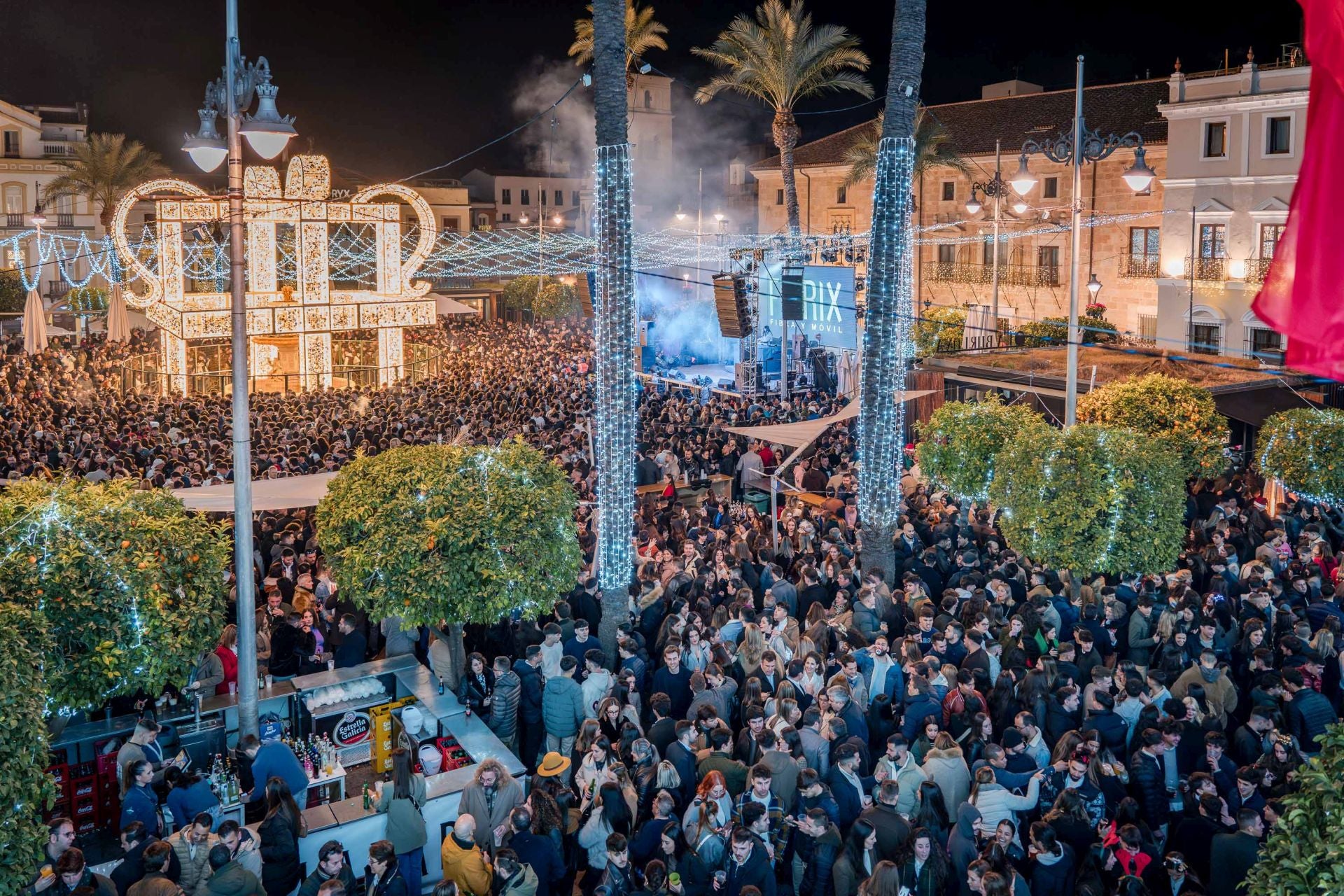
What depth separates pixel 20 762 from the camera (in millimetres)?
6172

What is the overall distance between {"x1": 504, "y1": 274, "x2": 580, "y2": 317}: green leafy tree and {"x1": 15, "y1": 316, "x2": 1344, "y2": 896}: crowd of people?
34.4 m

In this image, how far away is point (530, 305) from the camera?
181ft

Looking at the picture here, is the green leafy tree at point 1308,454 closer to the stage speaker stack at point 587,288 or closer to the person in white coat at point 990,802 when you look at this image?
the person in white coat at point 990,802

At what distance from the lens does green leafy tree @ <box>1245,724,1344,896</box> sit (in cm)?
455

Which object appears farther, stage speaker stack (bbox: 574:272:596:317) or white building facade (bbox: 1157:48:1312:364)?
white building facade (bbox: 1157:48:1312:364)

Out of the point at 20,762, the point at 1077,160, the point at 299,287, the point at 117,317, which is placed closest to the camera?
the point at 20,762

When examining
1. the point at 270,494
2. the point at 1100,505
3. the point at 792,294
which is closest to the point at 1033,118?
the point at 792,294

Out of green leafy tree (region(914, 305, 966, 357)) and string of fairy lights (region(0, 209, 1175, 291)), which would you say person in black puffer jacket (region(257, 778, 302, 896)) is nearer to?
green leafy tree (region(914, 305, 966, 357))

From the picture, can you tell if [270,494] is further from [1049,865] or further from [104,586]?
[1049,865]

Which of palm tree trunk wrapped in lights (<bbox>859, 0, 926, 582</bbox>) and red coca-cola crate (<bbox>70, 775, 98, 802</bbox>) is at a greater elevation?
palm tree trunk wrapped in lights (<bbox>859, 0, 926, 582</bbox>)

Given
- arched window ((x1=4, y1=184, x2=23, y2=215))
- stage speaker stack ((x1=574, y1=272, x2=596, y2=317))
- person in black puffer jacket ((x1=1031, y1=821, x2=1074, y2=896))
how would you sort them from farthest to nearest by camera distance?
arched window ((x1=4, y1=184, x2=23, y2=215)) → stage speaker stack ((x1=574, y1=272, x2=596, y2=317)) → person in black puffer jacket ((x1=1031, y1=821, x2=1074, y2=896))

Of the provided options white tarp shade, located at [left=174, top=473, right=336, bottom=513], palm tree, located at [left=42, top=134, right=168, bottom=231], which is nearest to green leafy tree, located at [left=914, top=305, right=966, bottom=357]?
white tarp shade, located at [left=174, top=473, right=336, bottom=513]

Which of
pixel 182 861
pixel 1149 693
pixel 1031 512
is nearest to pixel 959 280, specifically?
pixel 1031 512

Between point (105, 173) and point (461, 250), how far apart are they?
51.4 ft
